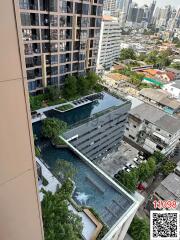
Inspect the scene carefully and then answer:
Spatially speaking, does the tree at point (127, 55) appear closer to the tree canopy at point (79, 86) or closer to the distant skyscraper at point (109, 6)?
the tree canopy at point (79, 86)

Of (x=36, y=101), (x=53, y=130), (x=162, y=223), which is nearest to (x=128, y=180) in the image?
(x=162, y=223)

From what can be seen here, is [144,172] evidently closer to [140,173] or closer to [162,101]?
[140,173]

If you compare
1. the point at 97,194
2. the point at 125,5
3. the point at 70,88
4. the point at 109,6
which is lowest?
the point at 97,194

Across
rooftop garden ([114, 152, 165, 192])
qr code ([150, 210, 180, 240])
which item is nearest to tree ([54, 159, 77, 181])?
qr code ([150, 210, 180, 240])

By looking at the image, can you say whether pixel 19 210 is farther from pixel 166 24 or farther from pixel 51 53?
pixel 166 24

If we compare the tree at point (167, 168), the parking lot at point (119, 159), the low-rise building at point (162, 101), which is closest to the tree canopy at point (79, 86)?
the parking lot at point (119, 159)

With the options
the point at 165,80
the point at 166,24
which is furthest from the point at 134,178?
the point at 166,24

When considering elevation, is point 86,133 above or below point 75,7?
below
